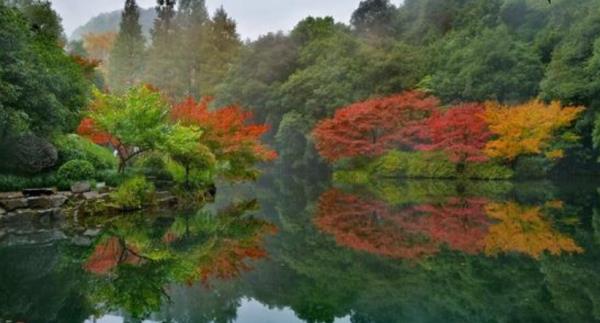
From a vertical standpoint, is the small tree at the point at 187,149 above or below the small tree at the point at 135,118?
below

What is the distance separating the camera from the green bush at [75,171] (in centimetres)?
1379

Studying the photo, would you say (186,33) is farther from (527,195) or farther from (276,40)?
(527,195)

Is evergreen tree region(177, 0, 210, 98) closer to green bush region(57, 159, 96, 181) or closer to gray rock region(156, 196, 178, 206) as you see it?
gray rock region(156, 196, 178, 206)

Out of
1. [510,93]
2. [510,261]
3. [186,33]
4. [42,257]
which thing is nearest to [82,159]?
[42,257]

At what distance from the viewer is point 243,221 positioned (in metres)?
14.2

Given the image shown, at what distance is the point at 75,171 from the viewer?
13914mm

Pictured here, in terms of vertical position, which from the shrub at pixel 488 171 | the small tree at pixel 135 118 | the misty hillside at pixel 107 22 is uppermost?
the misty hillside at pixel 107 22

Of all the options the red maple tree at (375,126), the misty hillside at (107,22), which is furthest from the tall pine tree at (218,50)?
the misty hillside at (107,22)

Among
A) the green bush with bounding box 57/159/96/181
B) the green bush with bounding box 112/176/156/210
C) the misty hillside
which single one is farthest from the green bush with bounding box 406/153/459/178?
the misty hillside

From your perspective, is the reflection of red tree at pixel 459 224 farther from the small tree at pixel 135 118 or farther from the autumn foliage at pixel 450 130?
the autumn foliage at pixel 450 130

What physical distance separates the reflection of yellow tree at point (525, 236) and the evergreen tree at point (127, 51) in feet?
152

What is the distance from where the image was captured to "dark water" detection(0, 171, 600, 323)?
6.36 meters

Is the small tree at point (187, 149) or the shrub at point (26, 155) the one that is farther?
the small tree at point (187, 149)

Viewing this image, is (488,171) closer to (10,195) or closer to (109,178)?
(109,178)
